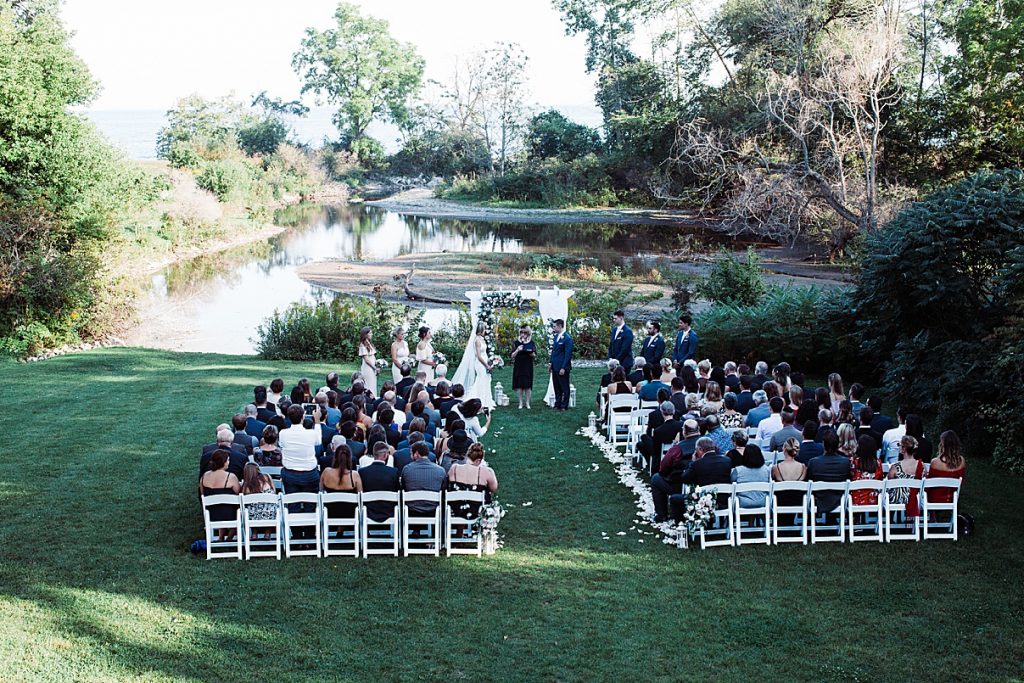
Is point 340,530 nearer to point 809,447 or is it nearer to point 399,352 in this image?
point 809,447

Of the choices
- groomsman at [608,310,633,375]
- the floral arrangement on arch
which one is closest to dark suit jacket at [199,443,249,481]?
groomsman at [608,310,633,375]

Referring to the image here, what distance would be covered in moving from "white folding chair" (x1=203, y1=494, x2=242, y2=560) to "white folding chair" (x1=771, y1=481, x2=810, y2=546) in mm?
5294

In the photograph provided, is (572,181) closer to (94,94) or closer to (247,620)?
(94,94)

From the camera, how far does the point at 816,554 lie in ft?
31.5

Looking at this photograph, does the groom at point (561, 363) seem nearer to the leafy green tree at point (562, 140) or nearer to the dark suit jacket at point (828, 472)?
the dark suit jacket at point (828, 472)

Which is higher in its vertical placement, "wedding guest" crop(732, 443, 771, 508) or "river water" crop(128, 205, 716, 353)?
"river water" crop(128, 205, 716, 353)

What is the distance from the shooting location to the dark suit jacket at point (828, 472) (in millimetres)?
9742

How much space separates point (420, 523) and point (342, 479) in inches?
35.1

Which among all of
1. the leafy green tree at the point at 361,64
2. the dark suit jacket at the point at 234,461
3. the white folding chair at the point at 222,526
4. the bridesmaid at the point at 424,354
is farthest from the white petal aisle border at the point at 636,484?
the leafy green tree at the point at 361,64

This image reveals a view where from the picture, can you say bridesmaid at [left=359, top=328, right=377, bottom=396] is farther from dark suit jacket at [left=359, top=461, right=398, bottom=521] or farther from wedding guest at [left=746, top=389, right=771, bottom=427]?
wedding guest at [left=746, top=389, right=771, bottom=427]

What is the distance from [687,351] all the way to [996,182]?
536 cm

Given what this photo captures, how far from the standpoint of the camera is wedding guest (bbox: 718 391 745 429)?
11922 mm

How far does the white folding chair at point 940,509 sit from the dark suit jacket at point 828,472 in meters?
0.83

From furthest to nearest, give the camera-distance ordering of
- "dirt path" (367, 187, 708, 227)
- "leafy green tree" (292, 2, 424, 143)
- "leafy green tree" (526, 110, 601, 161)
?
"leafy green tree" (292, 2, 424, 143) → "leafy green tree" (526, 110, 601, 161) → "dirt path" (367, 187, 708, 227)
